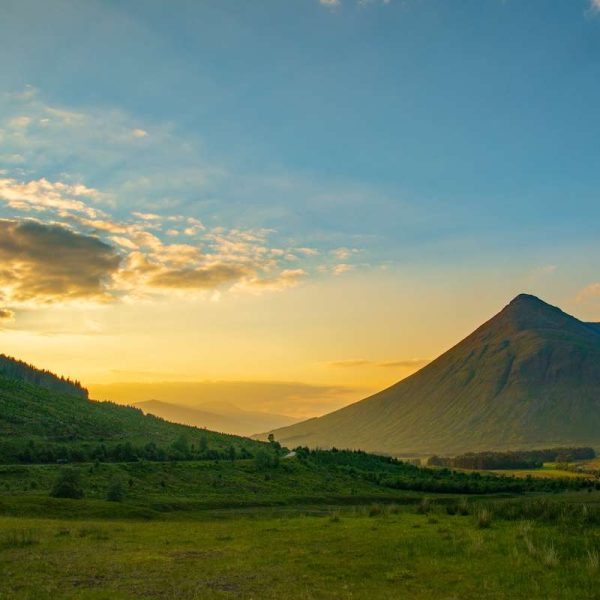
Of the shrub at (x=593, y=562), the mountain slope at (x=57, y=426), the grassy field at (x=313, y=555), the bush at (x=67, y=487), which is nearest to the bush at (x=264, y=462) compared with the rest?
the mountain slope at (x=57, y=426)

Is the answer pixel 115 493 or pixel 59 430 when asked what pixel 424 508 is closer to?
pixel 115 493

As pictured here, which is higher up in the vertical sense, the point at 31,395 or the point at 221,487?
the point at 31,395

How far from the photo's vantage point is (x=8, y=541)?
1120 inches

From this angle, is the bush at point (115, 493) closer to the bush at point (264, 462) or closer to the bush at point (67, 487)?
the bush at point (67, 487)

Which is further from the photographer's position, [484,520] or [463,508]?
[463,508]

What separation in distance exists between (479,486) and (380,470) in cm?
3305

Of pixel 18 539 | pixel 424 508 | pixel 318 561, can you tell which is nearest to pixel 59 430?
pixel 424 508

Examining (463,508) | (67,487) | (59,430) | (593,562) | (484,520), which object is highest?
(593,562)

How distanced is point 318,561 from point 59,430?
13353 cm

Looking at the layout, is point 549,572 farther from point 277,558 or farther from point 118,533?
point 118,533

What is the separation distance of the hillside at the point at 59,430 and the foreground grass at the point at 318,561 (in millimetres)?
77216

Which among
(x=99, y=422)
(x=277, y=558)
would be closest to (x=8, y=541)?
(x=277, y=558)

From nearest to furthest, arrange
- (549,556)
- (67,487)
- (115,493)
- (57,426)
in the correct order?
(549,556) < (67,487) < (115,493) < (57,426)

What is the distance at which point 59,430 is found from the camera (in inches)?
5669
